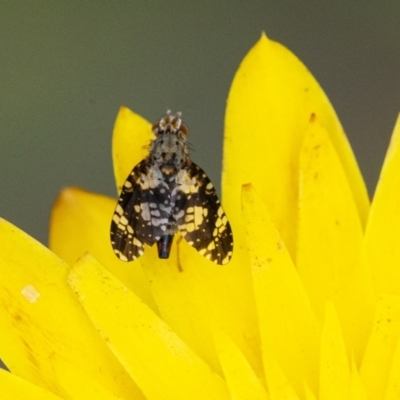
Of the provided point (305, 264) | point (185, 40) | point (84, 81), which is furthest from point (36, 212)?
point (305, 264)

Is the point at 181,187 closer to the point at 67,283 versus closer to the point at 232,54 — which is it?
the point at 67,283

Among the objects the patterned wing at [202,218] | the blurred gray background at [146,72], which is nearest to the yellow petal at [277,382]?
Result: the patterned wing at [202,218]

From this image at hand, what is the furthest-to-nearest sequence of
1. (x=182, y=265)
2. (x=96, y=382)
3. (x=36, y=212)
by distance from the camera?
(x=36, y=212) < (x=182, y=265) < (x=96, y=382)

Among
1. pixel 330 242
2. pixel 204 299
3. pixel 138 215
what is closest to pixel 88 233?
pixel 138 215

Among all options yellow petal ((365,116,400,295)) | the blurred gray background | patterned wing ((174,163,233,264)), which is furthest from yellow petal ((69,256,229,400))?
the blurred gray background

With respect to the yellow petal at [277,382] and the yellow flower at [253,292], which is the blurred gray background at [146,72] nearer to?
the yellow flower at [253,292]

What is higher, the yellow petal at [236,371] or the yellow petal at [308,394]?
the yellow petal at [236,371]

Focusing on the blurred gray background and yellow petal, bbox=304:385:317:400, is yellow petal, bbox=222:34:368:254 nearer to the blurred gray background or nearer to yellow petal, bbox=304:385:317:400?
yellow petal, bbox=304:385:317:400
